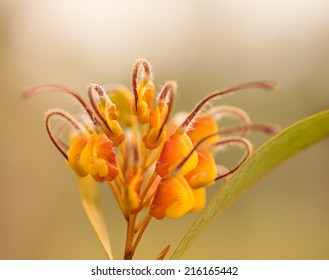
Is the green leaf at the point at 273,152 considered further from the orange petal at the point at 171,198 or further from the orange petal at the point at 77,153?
the orange petal at the point at 77,153

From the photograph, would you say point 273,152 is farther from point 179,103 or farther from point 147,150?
point 179,103

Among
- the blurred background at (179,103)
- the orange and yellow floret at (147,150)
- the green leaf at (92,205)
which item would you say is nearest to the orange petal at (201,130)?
the orange and yellow floret at (147,150)

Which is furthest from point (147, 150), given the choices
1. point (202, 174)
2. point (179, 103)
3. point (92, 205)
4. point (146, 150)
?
point (179, 103)

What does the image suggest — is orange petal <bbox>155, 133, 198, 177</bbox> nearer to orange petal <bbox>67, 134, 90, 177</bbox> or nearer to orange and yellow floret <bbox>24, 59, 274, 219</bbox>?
orange and yellow floret <bbox>24, 59, 274, 219</bbox>

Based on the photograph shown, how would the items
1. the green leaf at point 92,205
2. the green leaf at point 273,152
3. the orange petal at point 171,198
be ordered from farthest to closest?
the green leaf at point 92,205 < the orange petal at point 171,198 < the green leaf at point 273,152

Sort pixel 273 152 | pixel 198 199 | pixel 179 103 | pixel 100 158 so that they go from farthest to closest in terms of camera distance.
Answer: pixel 179 103 → pixel 198 199 → pixel 100 158 → pixel 273 152

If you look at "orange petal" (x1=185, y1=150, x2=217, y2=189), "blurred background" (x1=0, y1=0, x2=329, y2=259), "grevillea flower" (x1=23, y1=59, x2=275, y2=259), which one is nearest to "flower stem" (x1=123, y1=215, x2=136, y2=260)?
"grevillea flower" (x1=23, y1=59, x2=275, y2=259)
